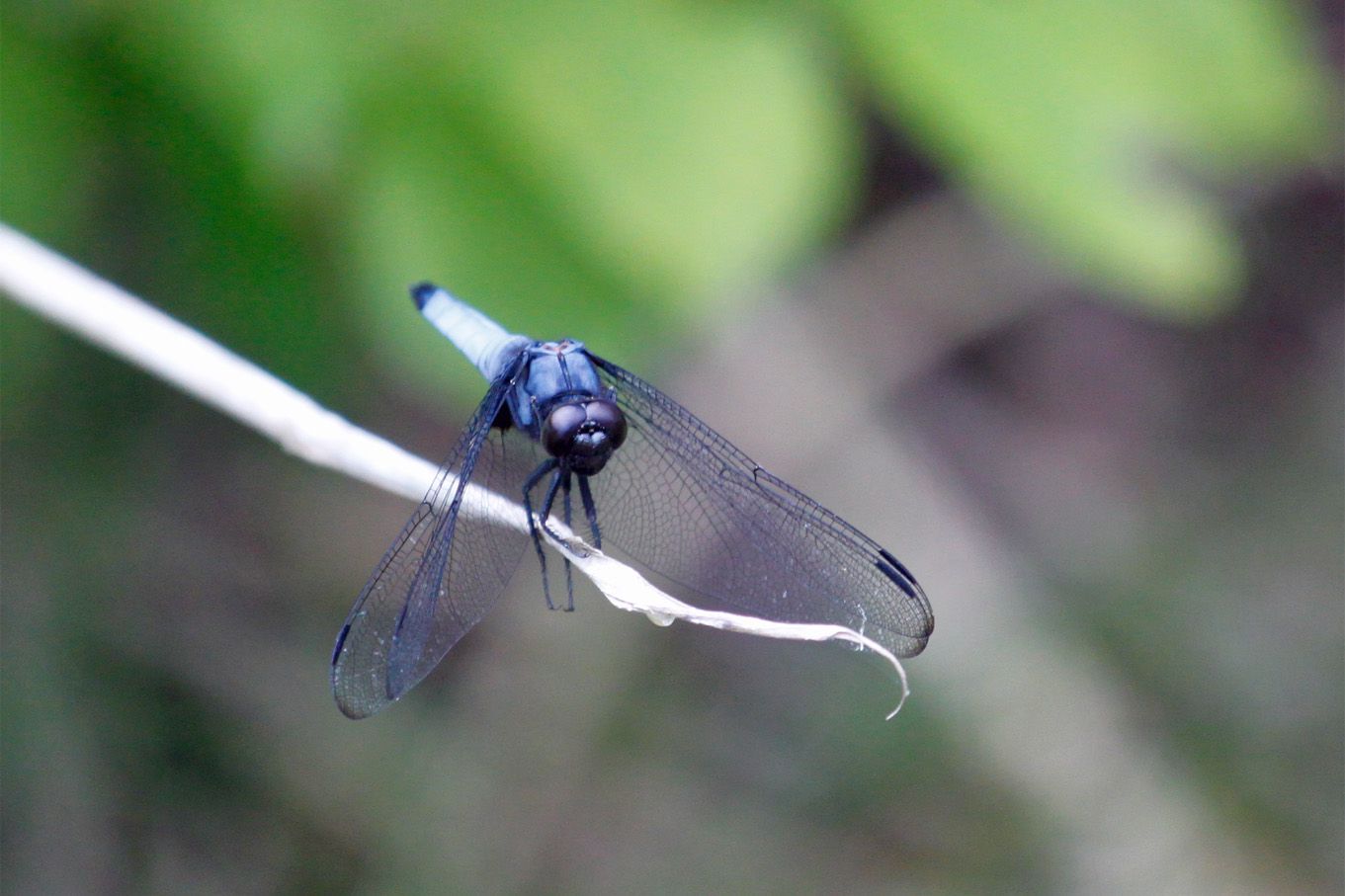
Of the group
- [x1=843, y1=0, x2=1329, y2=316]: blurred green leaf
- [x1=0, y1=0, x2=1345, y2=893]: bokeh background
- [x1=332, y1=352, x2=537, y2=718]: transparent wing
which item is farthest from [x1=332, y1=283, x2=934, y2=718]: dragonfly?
[x1=843, y1=0, x2=1329, y2=316]: blurred green leaf

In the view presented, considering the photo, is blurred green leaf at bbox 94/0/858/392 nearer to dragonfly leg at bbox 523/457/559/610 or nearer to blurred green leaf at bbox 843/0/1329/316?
blurred green leaf at bbox 843/0/1329/316

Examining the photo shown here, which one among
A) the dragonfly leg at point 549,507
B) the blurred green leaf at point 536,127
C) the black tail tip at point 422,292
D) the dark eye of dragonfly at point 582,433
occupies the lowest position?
the dragonfly leg at point 549,507

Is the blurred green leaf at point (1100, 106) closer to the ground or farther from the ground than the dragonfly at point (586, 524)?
farther from the ground

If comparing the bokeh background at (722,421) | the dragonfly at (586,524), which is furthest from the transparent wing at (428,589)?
the bokeh background at (722,421)

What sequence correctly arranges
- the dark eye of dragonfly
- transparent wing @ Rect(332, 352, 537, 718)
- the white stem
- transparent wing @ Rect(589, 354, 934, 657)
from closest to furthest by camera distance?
the white stem
transparent wing @ Rect(332, 352, 537, 718)
transparent wing @ Rect(589, 354, 934, 657)
the dark eye of dragonfly

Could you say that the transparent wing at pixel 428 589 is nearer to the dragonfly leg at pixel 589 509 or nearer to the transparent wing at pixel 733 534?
the dragonfly leg at pixel 589 509
